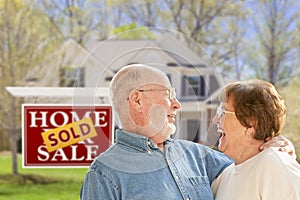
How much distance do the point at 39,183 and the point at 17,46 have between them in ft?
1.82

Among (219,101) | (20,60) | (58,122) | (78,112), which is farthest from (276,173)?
(20,60)

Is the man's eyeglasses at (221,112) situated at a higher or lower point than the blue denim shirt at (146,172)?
higher

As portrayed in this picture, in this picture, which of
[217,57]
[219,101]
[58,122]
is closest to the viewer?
[219,101]

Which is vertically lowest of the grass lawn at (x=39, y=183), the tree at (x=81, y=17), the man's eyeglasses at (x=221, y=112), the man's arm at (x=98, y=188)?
the grass lawn at (x=39, y=183)

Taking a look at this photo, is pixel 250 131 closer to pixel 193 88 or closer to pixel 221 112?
pixel 221 112

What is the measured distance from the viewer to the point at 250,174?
0.97 m

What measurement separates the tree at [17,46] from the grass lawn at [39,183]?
0.05 meters

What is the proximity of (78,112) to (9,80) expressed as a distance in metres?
1.20

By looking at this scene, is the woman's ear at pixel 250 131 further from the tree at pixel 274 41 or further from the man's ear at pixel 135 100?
the tree at pixel 274 41

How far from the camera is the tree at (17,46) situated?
2.18 m

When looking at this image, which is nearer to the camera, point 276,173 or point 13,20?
point 276,173

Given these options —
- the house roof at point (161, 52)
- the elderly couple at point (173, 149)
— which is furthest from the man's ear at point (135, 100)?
the house roof at point (161, 52)

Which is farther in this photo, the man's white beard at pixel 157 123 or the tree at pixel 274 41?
the tree at pixel 274 41

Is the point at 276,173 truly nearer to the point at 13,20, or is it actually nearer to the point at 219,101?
Answer: the point at 219,101
